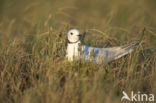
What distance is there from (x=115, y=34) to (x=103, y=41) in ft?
2.36

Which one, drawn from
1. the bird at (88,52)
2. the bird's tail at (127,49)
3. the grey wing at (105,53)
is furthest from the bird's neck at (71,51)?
the bird's tail at (127,49)

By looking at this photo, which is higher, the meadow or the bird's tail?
the bird's tail

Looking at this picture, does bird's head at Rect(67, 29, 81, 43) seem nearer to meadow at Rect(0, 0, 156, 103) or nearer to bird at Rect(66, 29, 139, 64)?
bird at Rect(66, 29, 139, 64)

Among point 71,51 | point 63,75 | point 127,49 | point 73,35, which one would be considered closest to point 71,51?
point 71,51

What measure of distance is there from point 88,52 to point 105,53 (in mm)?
282

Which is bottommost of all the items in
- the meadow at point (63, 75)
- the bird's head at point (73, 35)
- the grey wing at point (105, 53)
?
the meadow at point (63, 75)

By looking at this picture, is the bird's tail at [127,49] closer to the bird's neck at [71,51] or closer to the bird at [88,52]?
the bird at [88,52]

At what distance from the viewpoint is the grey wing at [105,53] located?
134 inches

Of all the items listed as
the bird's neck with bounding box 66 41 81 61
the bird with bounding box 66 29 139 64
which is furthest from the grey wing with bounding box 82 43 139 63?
the bird's neck with bounding box 66 41 81 61

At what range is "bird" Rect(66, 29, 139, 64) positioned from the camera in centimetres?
332

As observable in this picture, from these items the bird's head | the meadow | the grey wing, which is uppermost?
the bird's head

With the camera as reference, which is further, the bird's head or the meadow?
the bird's head

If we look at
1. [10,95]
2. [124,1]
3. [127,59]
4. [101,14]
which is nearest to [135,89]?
[127,59]

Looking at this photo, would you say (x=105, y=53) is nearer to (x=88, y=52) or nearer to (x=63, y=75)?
(x=88, y=52)
